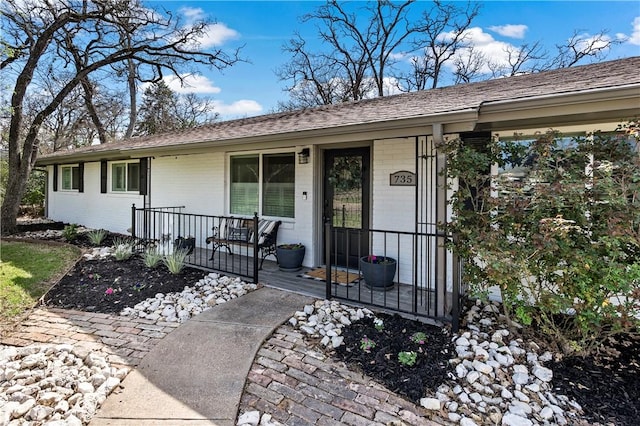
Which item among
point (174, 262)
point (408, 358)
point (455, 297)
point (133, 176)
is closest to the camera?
point (408, 358)

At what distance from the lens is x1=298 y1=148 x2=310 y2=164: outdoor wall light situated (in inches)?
237

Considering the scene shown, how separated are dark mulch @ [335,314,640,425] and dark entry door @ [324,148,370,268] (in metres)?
2.31

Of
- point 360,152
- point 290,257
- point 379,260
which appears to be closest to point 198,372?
point 379,260

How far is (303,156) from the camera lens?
608 centimetres

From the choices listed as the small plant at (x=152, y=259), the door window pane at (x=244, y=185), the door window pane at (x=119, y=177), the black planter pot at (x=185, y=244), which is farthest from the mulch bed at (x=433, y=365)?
the door window pane at (x=119, y=177)

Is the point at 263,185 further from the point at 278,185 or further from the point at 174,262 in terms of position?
the point at 174,262

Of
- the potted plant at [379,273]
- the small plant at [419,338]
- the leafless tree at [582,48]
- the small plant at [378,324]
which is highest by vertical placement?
the leafless tree at [582,48]

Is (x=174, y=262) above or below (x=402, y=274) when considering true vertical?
above

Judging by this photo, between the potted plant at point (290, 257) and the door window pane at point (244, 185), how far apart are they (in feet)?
4.75

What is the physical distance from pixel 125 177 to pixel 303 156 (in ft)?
21.0

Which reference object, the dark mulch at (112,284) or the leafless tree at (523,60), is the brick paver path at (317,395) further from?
the leafless tree at (523,60)

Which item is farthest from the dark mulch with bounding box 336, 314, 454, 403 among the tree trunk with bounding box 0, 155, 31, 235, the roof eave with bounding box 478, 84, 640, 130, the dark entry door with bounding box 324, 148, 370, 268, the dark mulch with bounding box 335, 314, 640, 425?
the tree trunk with bounding box 0, 155, 31, 235

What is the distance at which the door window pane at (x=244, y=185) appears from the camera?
6.95 metres

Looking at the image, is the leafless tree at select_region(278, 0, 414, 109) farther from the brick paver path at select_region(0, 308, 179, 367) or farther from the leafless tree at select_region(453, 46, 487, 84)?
the brick paver path at select_region(0, 308, 179, 367)
